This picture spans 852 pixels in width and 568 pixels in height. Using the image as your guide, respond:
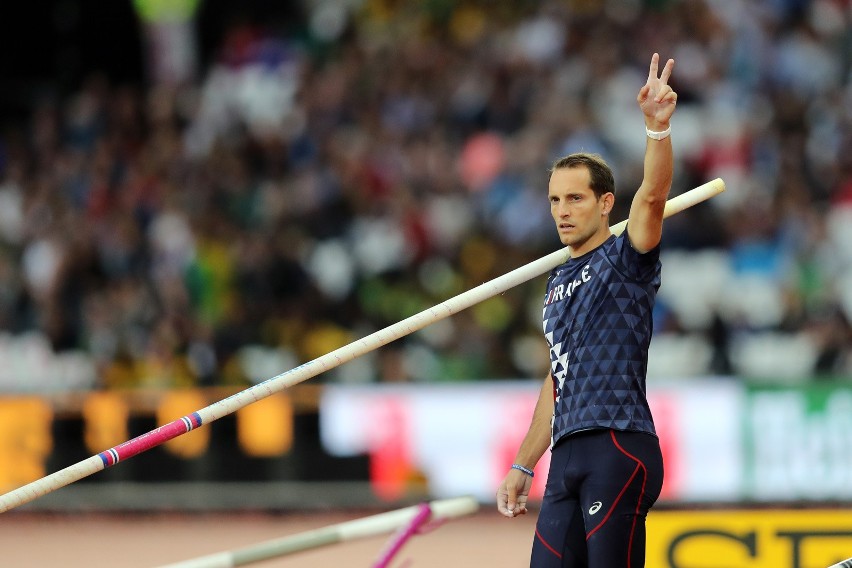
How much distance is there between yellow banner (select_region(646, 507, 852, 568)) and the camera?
25.2 ft

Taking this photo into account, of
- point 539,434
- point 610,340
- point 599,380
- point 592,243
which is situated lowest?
point 539,434

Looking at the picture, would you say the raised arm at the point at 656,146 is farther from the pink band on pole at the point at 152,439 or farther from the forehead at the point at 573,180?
the pink band on pole at the point at 152,439

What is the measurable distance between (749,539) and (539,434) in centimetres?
215

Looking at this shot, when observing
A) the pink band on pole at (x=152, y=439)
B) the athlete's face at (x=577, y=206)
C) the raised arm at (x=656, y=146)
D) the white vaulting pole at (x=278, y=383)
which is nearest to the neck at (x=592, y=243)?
the athlete's face at (x=577, y=206)

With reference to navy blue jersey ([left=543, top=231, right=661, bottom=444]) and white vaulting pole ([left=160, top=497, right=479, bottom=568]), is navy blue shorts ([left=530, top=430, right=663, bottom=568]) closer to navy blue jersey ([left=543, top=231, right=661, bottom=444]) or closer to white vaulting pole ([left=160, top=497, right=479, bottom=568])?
navy blue jersey ([left=543, top=231, right=661, bottom=444])

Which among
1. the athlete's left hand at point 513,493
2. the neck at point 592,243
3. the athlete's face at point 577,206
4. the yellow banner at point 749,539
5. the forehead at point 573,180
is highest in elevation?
the forehead at point 573,180

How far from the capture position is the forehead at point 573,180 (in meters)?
5.72

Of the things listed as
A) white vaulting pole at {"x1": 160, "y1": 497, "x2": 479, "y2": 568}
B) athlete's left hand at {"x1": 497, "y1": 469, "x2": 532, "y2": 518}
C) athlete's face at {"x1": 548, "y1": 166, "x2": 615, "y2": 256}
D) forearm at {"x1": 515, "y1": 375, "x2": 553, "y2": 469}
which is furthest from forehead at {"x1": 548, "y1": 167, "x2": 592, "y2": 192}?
white vaulting pole at {"x1": 160, "y1": 497, "x2": 479, "y2": 568}

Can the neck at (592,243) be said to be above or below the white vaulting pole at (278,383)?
above

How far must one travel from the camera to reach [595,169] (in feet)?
18.9

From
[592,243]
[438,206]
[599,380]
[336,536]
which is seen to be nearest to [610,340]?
[599,380]

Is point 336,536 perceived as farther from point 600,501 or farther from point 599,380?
point 599,380

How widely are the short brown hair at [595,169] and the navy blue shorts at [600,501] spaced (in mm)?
903

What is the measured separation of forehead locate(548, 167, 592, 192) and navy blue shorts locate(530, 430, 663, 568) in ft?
2.95
